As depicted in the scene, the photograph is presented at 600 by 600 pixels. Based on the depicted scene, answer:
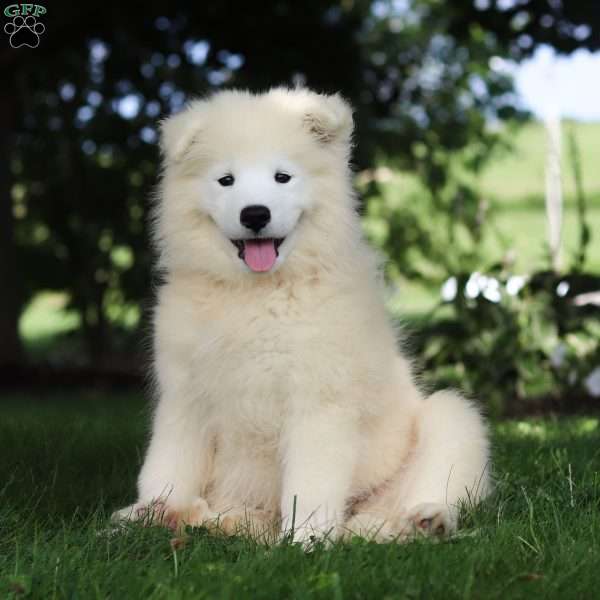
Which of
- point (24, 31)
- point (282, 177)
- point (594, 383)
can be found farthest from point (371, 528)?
point (24, 31)

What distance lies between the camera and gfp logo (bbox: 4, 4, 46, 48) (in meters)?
7.38

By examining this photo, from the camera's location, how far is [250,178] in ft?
10.9

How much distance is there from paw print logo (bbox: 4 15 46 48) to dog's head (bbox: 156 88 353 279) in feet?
15.4

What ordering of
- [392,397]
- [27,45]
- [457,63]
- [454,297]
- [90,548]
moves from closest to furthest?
[90,548] < [392,397] < [454,297] < [27,45] < [457,63]

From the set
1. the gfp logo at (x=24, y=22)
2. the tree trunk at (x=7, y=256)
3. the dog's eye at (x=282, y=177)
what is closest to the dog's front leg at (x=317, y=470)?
the dog's eye at (x=282, y=177)

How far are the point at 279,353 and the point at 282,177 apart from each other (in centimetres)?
60

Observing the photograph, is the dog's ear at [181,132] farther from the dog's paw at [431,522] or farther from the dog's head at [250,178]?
the dog's paw at [431,522]

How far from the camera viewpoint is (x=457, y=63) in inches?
462

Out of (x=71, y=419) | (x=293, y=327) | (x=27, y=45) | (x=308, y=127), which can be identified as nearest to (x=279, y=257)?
(x=293, y=327)

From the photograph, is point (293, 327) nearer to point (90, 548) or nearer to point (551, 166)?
point (90, 548)

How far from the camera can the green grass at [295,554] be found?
2.75 metres

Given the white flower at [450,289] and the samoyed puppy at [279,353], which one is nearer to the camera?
the samoyed puppy at [279,353]

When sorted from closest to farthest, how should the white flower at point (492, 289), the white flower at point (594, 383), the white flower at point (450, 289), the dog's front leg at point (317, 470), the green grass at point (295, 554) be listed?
the green grass at point (295, 554), the dog's front leg at point (317, 470), the white flower at point (594, 383), the white flower at point (492, 289), the white flower at point (450, 289)

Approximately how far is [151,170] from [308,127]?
7.74 m
